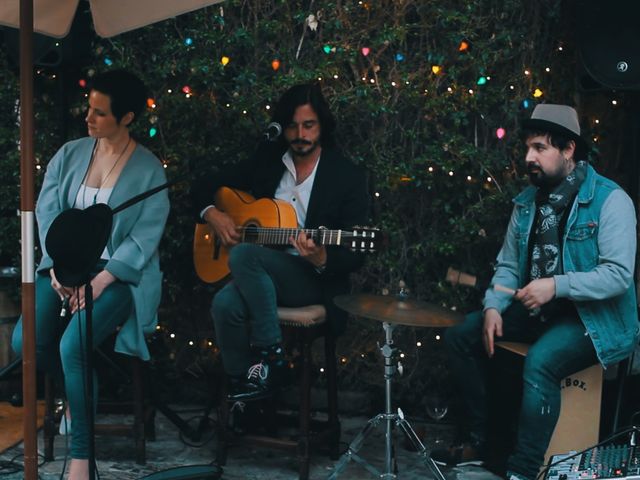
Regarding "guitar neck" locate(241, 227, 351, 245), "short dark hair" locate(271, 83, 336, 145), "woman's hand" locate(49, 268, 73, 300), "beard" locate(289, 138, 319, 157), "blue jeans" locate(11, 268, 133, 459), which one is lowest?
"blue jeans" locate(11, 268, 133, 459)

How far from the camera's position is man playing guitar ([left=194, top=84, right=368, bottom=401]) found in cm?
445

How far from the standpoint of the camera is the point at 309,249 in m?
4.43

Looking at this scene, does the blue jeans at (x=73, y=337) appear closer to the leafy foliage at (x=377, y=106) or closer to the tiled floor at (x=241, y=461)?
the tiled floor at (x=241, y=461)

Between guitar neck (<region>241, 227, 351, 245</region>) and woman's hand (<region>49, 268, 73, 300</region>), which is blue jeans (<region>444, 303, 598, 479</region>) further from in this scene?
woman's hand (<region>49, 268, 73, 300</region>)

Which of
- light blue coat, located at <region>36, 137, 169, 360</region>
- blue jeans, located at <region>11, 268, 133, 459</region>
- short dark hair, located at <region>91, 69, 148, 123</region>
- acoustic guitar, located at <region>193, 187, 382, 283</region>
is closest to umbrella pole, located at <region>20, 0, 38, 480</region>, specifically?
blue jeans, located at <region>11, 268, 133, 459</region>

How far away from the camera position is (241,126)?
5375 millimetres

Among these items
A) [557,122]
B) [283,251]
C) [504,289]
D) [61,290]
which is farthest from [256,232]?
[557,122]

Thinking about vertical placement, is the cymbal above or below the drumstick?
below

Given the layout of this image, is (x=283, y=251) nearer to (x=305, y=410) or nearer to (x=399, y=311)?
(x=305, y=410)

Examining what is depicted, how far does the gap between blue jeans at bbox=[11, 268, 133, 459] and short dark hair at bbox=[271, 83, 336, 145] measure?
107 cm

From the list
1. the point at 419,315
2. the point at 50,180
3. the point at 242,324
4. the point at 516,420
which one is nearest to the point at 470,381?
the point at 516,420

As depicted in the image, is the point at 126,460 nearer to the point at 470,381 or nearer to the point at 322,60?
the point at 470,381

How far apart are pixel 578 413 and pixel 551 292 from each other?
547mm

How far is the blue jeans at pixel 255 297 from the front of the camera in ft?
14.5
